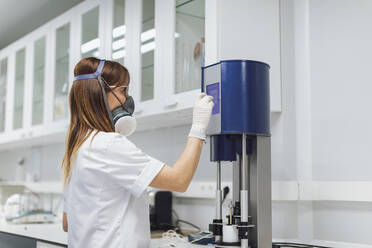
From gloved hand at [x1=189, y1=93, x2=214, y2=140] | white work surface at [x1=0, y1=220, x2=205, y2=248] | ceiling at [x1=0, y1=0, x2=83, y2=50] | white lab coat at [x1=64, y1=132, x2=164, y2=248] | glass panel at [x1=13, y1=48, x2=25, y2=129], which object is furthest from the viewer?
glass panel at [x1=13, y1=48, x2=25, y2=129]

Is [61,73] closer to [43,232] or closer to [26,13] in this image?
[26,13]

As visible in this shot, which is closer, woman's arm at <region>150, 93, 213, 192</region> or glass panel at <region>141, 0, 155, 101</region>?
woman's arm at <region>150, 93, 213, 192</region>

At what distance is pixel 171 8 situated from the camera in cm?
218

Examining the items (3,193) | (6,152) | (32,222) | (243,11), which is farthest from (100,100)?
(6,152)

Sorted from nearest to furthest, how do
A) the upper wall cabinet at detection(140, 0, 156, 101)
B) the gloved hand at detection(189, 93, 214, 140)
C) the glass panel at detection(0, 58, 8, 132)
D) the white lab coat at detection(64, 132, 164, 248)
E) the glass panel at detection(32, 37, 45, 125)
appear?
the white lab coat at detection(64, 132, 164, 248) → the gloved hand at detection(189, 93, 214, 140) → the upper wall cabinet at detection(140, 0, 156, 101) → the glass panel at detection(32, 37, 45, 125) → the glass panel at detection(0, 58, 8, 132)

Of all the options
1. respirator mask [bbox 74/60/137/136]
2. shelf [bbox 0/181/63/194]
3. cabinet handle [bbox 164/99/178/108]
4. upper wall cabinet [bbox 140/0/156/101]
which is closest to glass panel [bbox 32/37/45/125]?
shelf [bbox 0/181/63/194]

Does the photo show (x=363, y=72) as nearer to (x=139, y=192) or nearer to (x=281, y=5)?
(x=281, y=5)

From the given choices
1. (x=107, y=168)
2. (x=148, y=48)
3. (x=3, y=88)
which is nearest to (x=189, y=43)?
(x=148, y=48)

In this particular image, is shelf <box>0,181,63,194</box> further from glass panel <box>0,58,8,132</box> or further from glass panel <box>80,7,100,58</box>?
glass panel <box>80,7,100,58</box>

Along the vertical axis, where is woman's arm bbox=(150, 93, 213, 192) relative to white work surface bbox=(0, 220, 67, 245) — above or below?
above

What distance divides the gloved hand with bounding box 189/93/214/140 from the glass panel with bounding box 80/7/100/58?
1.32 metres

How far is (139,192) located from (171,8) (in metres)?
1.09

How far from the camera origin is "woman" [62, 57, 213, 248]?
142 cm

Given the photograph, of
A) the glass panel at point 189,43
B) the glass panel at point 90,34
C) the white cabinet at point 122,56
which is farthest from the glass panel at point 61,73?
the glass panel at point 189,43
